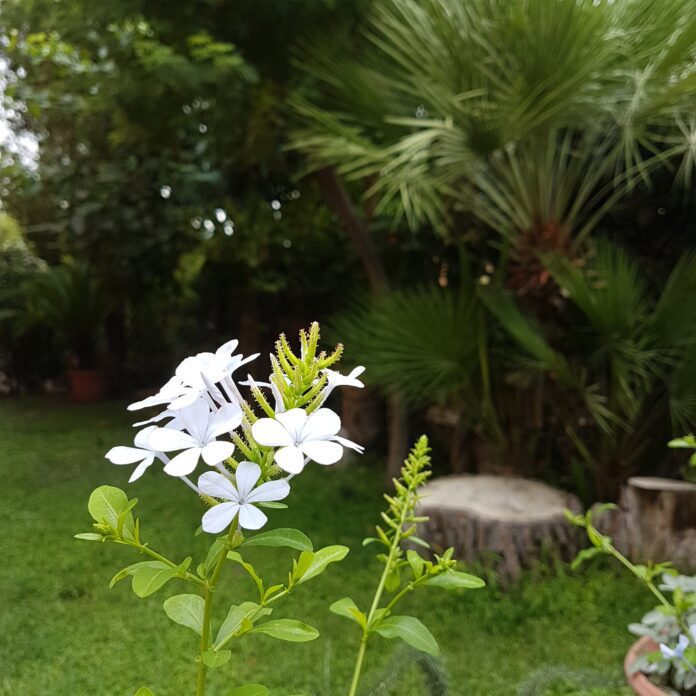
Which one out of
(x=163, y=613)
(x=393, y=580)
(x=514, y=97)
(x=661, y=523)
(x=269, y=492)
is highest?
(x=514, y=97)

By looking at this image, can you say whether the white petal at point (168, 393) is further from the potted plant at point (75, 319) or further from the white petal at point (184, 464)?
the potted plant at point (75, 319)

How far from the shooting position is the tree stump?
7.03 ft

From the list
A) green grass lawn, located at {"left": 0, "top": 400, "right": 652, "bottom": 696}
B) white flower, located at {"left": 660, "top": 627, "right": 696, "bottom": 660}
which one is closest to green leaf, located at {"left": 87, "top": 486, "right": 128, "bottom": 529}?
green grass lawn, located at {"left": 0, "top": 400, "right": 652, "bottom": 696}

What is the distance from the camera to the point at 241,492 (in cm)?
45

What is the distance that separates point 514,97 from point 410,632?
1755 millimetres

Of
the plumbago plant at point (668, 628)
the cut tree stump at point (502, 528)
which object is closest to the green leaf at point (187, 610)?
the plumbago plant at point (668, 628)

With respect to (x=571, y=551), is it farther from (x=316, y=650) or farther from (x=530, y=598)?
(x=316, y=650)

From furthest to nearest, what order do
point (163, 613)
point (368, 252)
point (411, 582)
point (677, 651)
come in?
1. point (368, 252)
2. point (163, 613)
3. point (677, 651)
4. point (411, 582)

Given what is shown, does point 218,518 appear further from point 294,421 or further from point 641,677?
point 641,677

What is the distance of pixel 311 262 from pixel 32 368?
7.05 feet

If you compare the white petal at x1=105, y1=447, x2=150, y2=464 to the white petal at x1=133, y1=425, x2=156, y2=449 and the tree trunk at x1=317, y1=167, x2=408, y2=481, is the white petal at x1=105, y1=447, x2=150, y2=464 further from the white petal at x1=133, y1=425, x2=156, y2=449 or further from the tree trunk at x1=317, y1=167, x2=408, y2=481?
the tree trunk at x1=317, y1=167, x2=408, y2=481

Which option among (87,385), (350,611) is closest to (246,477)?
(350,611)

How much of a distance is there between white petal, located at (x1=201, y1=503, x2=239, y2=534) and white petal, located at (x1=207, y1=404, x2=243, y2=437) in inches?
1.9

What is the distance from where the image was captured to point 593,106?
81.6 inches
